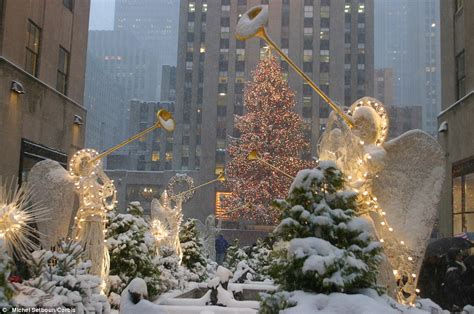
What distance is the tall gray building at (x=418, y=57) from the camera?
5925 inches

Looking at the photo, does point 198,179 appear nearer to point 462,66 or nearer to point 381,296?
point 462,66

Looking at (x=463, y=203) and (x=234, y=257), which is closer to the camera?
(x=463, y=203)

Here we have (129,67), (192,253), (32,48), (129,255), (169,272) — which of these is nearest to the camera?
(129,255)

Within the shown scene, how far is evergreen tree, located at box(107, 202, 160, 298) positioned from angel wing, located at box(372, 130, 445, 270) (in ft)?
18.2

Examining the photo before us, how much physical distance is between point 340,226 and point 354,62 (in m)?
67.9

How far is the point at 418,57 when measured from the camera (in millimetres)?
165125

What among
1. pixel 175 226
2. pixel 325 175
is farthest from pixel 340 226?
pixel 175 226

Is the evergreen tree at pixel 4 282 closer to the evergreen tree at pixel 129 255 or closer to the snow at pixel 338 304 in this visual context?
the snow at pixel 338 304

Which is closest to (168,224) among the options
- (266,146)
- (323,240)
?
(323,240)

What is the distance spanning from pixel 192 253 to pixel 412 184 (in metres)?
10.7

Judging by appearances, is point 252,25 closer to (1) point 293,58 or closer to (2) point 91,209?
(2) point 91,209

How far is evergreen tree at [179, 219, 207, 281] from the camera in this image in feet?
57.0

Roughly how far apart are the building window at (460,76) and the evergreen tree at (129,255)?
12889 mm

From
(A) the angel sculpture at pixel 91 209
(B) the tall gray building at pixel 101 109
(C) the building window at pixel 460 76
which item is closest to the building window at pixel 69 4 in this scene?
(A) the angel sculpture at pixel 91 209
